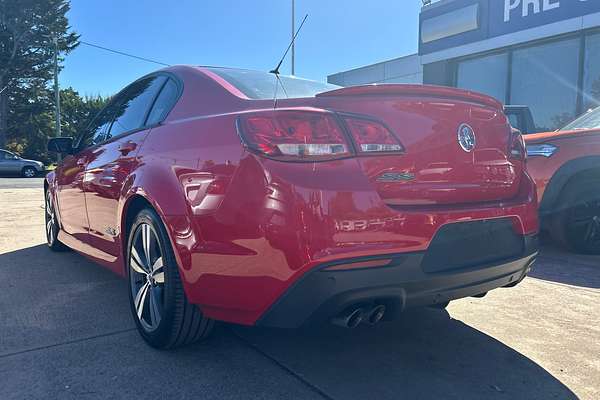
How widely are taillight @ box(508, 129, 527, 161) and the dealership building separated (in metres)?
9.47

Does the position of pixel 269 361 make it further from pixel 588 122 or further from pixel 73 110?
pixel 73 110

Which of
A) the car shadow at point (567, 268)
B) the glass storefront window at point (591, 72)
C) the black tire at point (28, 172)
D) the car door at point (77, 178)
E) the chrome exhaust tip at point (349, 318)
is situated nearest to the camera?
the chrome exhaust tip at point (349, 318)

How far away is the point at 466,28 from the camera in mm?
13359

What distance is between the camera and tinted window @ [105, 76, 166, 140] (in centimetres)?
314

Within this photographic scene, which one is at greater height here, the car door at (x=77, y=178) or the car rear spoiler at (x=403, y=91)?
the car rear spoiler at (x=403, y=91)

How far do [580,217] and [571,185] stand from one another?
31cm

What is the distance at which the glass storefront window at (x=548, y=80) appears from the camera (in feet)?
36.7

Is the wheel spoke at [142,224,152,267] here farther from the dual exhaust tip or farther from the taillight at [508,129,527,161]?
the taillight at [508,129,527,161]

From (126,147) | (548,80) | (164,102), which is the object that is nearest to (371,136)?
(164,102)

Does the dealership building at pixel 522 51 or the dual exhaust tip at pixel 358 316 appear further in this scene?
the dealership building at pixel 522 51

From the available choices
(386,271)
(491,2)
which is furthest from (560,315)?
(491,2)

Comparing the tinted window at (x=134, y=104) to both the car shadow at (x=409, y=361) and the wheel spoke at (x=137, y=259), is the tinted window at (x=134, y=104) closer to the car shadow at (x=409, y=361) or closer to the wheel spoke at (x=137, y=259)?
the wheel spoke at (x=137, y=259)

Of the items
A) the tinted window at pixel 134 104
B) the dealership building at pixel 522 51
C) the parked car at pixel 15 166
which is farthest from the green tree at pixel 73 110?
the tinted window at pixel 134 104

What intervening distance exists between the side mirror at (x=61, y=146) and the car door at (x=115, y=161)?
2.43ft
